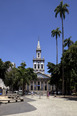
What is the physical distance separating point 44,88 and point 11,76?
42590 millimetres

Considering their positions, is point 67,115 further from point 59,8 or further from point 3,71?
point 59,8

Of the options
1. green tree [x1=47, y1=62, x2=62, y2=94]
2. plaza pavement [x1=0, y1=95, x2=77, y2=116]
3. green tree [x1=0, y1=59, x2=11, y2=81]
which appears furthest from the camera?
green tree [x1=47, y1=62, x2=62, y2=94]

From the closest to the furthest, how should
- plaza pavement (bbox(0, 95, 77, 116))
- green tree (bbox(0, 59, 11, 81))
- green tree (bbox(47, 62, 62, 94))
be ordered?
plaza pavement (bbox(0, 95, 77, 116)) → green tree (bbox(0, 59, 11, 81)) → green tree (bbox(47, 62, 62, 94))

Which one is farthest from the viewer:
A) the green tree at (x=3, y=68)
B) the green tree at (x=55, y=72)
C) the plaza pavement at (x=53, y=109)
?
the green tree at (x=55, y=72)

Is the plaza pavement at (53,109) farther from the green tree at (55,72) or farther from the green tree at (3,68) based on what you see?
the green tree at (55,72)

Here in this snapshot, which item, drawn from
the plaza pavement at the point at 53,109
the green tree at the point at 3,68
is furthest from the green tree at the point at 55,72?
the plaza pavement at the point at 53,109

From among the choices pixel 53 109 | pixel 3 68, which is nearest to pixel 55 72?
pixel 3 68

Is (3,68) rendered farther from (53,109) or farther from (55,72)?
(55,72)

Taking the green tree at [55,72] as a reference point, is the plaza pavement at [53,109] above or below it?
below

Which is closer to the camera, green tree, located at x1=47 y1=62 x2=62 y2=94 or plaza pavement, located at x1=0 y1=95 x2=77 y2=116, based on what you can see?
plaza pavement, located at x1=0 y1=95 x2=77 y2=116

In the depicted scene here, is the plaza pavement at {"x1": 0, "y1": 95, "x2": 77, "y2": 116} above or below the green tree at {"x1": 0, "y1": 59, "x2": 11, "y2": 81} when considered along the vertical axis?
below

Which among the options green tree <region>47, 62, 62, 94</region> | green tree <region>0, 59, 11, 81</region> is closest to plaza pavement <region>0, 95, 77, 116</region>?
green tree <region>0, 59, 11, 81</region>

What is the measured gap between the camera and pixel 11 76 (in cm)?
4828

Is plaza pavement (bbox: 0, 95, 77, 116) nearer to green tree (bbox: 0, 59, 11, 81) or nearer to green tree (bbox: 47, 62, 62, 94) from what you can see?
green tree (bbox: 0, 59, 11, 81)
